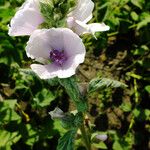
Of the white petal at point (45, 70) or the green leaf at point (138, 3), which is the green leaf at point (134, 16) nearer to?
the green leaf at point (138, 3)

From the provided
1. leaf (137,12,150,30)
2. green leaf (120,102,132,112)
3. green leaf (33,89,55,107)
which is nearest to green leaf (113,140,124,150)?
green leaf (120,102,132,112)

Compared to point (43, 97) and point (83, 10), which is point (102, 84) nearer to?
point (83, 10)

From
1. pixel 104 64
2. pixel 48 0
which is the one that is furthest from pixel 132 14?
pixel 48 0

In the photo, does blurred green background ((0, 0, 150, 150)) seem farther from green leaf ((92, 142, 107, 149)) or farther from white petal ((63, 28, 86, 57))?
white petal ((63, 28, 86, 57))

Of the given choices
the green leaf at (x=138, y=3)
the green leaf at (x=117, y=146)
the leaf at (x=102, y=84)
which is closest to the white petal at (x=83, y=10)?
the leaf at (x=102, y=84)

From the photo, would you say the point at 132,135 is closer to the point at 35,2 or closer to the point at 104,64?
the point at 104,64

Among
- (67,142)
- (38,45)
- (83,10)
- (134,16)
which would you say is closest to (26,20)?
(38,45)
